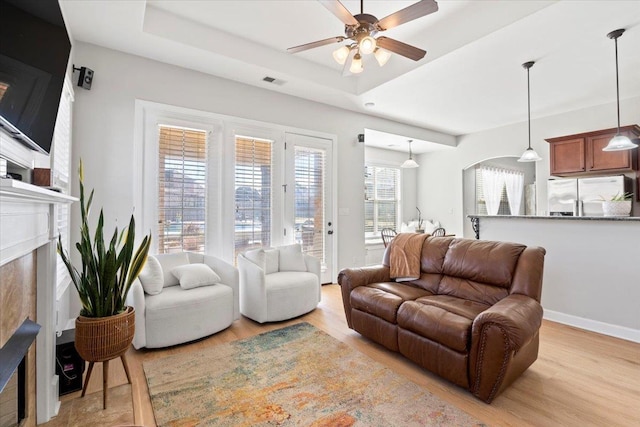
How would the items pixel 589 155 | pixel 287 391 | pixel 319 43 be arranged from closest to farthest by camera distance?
pixel 287 391, pixel 319 43, pixel 589 155

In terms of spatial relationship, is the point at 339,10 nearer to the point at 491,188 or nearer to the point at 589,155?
the point at 589,155

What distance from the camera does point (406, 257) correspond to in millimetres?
3049

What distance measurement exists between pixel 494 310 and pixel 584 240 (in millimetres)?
1994

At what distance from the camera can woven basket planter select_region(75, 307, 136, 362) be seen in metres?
1.79

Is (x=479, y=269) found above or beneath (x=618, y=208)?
beneath

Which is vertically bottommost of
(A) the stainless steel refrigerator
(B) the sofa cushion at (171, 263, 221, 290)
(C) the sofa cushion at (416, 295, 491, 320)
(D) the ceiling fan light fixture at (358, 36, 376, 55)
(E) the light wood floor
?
(E) the light wood floor

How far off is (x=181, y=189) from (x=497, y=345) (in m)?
3.24

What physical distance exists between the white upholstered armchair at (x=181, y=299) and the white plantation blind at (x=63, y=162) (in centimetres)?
63

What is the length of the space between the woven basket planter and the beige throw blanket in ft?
7.52

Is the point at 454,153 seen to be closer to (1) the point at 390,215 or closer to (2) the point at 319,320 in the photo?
(1) the point at 390,215

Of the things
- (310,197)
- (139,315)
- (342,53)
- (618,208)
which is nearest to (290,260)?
(310,197)

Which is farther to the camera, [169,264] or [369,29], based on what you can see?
[169,264]

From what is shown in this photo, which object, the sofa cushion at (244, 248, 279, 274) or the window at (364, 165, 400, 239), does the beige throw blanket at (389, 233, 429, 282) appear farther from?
the window at (364, 165, 400, 239)

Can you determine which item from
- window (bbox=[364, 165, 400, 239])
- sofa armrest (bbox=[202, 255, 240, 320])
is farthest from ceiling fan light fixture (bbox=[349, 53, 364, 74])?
window (bbox=[364, 165, 400, 239])
